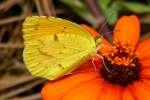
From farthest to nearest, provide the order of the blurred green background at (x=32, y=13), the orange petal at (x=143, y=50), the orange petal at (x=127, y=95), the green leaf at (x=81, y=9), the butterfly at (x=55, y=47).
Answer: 1. the green leaf at (x=81, y=9)
2. the blurred green background at (x=32, y=13)
3. the orange petal at (x=143, y=50)
4. the butterfly at (x=55, y=47)
5. the orange petal at (x=127, y=95)

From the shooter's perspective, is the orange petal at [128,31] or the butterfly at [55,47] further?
the orange petal at [128,31]

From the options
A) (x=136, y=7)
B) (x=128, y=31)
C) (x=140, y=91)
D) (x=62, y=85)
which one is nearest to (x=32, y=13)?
(x=136, y=7)

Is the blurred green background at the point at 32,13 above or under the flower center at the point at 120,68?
above

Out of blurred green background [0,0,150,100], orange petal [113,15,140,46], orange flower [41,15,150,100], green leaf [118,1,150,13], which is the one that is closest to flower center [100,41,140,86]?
orange flower [41,15,150,100]

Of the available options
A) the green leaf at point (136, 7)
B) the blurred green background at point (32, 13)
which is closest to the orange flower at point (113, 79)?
the blurred green background at point (32, 13)

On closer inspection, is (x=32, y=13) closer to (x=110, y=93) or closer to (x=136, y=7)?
(x=136, y=7)

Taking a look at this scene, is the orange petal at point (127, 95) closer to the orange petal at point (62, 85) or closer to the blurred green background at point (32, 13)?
the orange petal at point (62, 85)

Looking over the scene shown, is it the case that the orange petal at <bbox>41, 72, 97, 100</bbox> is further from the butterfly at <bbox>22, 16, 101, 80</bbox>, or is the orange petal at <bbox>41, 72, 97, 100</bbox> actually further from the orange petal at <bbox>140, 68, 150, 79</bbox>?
the orange petal at <bbox>140, 68, 150, 79</bbox>
